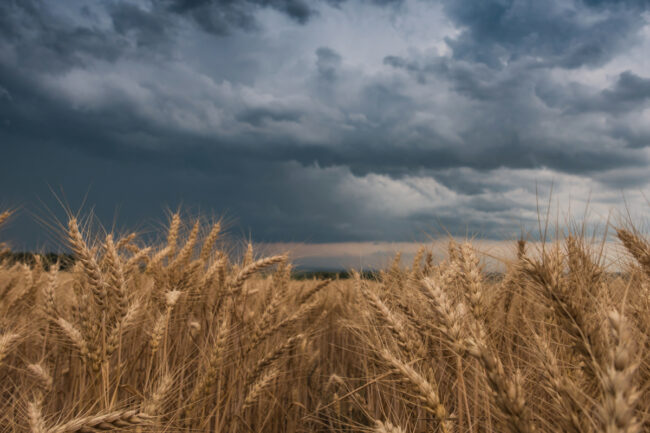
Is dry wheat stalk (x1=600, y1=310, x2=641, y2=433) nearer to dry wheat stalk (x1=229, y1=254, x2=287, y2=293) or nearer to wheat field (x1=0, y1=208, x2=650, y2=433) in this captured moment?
wheat field (x1=0, y1=208, x2=650, y2=433)

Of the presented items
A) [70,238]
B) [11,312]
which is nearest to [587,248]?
[70,238]

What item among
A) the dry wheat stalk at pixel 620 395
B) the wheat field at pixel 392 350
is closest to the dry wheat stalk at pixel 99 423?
the wheat field at pixel 392 350

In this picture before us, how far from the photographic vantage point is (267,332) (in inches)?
111

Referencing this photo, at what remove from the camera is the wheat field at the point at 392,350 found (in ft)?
4.02

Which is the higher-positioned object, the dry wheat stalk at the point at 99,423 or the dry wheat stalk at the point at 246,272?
the dry wheat stalk at the point at 246,272

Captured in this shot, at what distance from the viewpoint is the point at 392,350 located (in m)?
2.25

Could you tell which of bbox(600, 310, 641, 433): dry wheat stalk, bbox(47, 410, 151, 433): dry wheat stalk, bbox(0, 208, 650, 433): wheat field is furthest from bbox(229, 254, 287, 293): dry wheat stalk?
bbox(600, 310, 641, 433): dry wheat stalk

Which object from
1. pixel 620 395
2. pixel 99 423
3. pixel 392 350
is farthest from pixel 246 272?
pixel 620 395

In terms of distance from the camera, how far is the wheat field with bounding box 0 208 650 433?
4.02ft

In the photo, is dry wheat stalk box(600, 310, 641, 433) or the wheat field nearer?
dry wheat stalk box(600, 310, 641, 433)

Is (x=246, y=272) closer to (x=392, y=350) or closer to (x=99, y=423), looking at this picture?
(x=392, y=350)

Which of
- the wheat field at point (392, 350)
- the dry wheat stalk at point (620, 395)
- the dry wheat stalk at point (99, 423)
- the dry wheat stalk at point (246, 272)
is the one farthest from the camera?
the dry wheat stalk at point (246, 272)

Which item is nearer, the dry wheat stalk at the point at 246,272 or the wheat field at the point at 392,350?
the wheat field at the point at 392,350

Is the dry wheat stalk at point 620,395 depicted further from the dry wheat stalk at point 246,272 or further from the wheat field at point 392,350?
the dry wheat stalk at point 246,272
